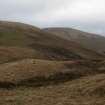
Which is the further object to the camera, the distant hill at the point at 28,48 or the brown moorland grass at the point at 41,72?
the distant hill at the point at 28,48

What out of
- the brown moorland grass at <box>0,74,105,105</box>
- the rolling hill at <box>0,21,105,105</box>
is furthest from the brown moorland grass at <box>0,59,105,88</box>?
the brown moorland grass at <box>0,74,105,105</box>

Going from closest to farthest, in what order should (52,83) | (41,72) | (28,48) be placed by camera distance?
(52,83) → (41,72) → (28,48)

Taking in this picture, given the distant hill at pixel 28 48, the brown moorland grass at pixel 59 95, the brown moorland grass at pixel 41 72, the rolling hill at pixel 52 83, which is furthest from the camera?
the distant hill at pixel 28 48

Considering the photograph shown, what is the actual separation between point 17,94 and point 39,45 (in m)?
60.4

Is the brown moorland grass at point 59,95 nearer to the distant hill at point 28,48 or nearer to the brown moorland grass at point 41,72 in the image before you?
the brown moorland grass at point 41,72

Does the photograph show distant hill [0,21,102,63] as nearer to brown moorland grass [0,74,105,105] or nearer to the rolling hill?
the rolling hill

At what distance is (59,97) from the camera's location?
33.2m

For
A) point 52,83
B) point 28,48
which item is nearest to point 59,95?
point 52,83

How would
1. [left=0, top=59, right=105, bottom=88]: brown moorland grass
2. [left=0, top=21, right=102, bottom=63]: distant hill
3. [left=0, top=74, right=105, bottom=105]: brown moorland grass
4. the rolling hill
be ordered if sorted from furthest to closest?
[left=0, top=21, right=102, bottom=63]: distant hill < [left=0, top=59, right=105, bottom=88]: brown moorland grass < the rolling hill < [left=0, top=74, right=105, bottom=105]: brown moorland grass

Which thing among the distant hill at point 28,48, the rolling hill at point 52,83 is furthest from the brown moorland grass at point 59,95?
the distant hill at point 28,48

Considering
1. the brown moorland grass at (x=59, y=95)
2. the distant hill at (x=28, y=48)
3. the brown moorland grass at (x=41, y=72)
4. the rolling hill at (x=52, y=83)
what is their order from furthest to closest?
the distant hill at (x=28, y=48) < the brown moorland grass at (x=41, y=72) < the rolling hill at (x=52, y=83) < the brown moorland grass at (x=59, y=95)

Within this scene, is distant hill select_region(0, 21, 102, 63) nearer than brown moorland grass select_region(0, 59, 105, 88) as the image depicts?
No

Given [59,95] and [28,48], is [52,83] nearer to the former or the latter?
[59,95]

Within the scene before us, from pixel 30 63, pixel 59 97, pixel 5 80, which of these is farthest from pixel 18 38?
pixel 59 97
